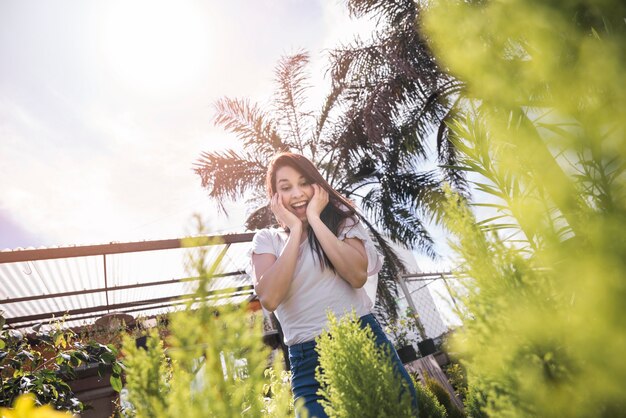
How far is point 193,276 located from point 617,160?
0.46 m

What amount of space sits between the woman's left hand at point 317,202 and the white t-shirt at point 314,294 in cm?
16

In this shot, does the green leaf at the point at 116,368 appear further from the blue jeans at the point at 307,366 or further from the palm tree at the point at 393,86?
the palm tree at the point at 393,86

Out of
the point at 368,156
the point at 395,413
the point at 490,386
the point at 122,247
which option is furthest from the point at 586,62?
the point at 368,156

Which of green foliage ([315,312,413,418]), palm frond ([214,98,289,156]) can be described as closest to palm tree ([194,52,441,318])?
palm frond ([214,98,289,156])

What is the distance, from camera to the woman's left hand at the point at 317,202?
1.67 meters

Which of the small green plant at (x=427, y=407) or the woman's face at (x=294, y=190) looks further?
the small green plant at (x=427, y=407)

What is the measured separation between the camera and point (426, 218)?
991 cm

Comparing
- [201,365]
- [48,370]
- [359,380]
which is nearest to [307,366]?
[359,380]

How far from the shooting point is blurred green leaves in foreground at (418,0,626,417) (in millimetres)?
262

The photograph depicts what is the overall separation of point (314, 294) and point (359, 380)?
3.38ft

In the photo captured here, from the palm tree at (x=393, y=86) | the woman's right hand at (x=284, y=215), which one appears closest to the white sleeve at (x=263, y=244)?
the woman's right hand at (x=284, y=215)

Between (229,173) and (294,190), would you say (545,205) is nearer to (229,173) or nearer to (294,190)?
(294,190)

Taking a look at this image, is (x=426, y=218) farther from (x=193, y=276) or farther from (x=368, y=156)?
(x=193, y=276)

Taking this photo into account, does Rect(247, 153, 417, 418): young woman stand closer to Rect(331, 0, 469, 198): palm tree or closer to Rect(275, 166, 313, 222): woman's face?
Rect(275, 166, 313, 222): woman's face
